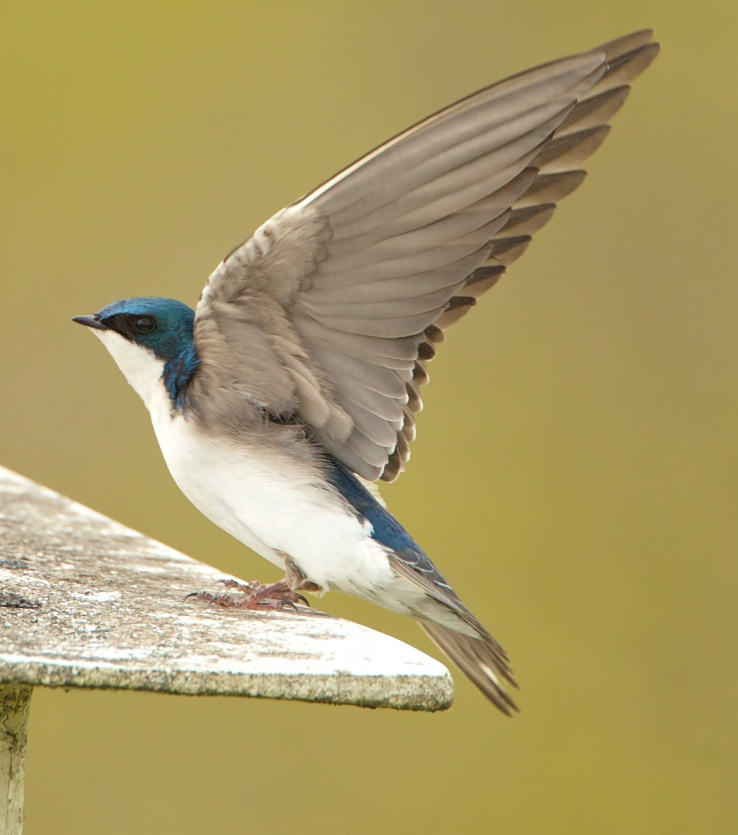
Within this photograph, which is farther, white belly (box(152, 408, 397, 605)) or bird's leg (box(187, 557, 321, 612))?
white belly (box(152, 408, 397, 605))

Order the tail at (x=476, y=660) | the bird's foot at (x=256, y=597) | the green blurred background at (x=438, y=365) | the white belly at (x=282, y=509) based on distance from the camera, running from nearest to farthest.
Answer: the bird's foot at (x=256, y=597) < the white belly at (x=282, y=509) < the tail at (x=476, y=660) < the green blurred background at (x=438, y=365)

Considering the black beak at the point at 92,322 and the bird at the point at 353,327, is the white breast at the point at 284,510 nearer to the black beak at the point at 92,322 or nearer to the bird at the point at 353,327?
the bird at the point at 353,327

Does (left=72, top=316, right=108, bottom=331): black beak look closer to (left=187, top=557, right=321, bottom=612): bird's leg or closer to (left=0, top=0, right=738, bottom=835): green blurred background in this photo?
(left=187, top=557, right=321, bottom=612): bird's leg

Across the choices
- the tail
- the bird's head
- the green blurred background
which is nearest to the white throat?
the bird's head

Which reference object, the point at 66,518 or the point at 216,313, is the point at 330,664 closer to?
the point at 216,313

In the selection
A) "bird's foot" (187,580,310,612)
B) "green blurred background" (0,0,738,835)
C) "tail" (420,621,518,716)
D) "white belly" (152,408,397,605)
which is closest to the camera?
"bird's foot" (187,580,310,612)

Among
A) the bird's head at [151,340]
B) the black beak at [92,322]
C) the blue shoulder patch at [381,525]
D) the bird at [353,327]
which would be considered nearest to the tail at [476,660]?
the bird at [353,327]

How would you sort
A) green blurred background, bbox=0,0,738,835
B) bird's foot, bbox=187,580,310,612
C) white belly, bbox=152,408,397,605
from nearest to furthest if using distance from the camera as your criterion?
1. bird's foot, bbox=187,580,310,612
2. white belly, bbox=152,408,397,605
3. green blurred background, bbox=0,0,738,835
